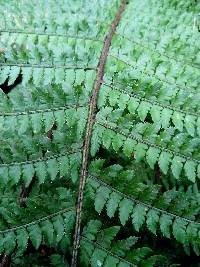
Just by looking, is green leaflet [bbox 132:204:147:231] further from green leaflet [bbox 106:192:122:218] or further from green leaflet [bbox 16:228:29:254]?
green leaflet [bbox 16:228:29:254]

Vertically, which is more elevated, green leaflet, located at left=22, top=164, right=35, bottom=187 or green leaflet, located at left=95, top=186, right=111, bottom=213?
green leaflet, located at left=22, top=164, right=35, bottom=187

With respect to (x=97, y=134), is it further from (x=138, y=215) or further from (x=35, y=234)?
(x=35, y=234)

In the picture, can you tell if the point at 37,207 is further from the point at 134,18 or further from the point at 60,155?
the point at 134,18

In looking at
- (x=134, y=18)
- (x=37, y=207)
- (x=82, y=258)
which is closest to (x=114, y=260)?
(x=82, y=258)

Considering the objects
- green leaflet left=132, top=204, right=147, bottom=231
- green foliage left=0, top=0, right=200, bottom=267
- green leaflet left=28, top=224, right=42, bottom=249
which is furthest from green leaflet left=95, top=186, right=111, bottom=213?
green leaflet left=28, top=224, right=42, bottom=249

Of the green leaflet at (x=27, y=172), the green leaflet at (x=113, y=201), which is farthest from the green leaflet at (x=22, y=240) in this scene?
the green leaflet at (x=113, y=201)

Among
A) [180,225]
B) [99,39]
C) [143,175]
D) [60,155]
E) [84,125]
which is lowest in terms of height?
[143,175]

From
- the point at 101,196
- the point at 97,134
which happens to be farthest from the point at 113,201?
the point at 97,134

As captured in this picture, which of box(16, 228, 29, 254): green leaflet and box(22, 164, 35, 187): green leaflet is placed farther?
box(22, 164, 35, 187): green leaflet

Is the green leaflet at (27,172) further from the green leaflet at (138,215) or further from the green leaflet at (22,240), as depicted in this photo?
the green leaflet at (138,215)
